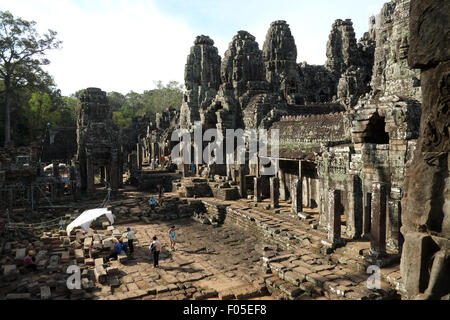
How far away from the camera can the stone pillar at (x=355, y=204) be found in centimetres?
988

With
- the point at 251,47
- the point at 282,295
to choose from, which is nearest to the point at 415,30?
the point at 282,295

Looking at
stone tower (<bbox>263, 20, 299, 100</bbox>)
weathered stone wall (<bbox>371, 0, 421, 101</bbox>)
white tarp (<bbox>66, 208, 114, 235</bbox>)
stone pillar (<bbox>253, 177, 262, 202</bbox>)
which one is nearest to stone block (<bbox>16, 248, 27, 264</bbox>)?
white tarp (<bbox>66, 208, 114, 235</bbox>)

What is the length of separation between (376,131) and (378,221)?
3.04m

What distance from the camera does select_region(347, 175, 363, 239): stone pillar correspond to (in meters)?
9.88

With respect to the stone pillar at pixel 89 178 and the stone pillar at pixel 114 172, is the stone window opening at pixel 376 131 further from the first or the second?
the stone pillar at pixel 89 178

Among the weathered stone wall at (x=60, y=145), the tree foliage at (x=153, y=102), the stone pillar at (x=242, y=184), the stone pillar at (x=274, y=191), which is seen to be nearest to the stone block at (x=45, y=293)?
the stone pillar at (x=274, y=191)

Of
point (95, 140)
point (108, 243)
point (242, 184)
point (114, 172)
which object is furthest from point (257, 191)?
point (95, 140)

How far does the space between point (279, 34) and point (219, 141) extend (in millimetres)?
18996

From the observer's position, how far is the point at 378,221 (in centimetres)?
834

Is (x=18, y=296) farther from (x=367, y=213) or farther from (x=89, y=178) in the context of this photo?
(x=89, y=178)

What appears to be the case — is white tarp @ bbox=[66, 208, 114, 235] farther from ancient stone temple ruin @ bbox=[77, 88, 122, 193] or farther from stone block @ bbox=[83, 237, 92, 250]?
ancient stone temple ruin @ bbox=[77, 88, 122, 193]

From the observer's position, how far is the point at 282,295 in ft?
26.7

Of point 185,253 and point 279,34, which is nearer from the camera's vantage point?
point 185,253
